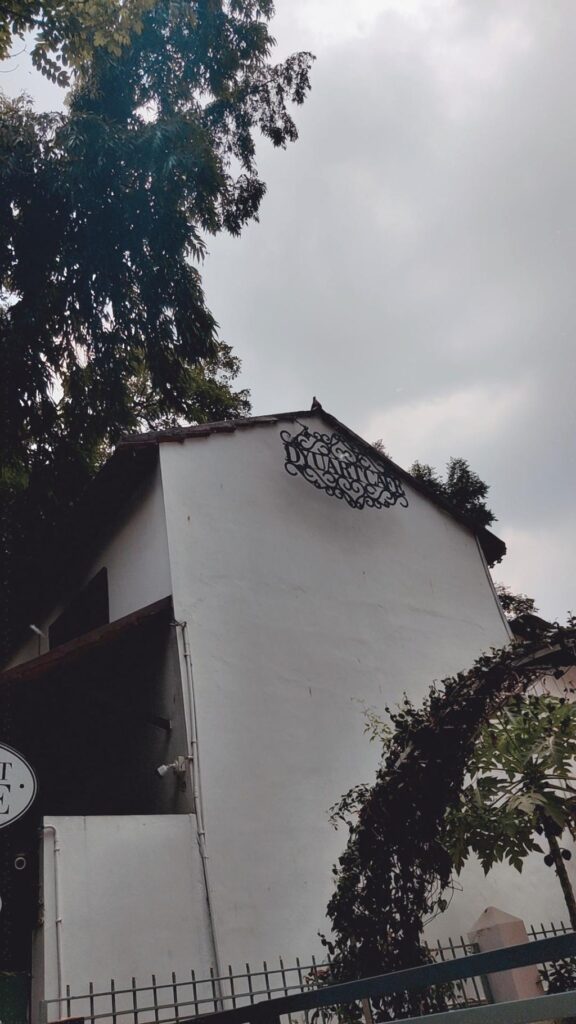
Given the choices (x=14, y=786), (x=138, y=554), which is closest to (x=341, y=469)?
(x=138, y=554)

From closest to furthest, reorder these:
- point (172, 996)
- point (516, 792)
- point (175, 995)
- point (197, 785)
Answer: point (175, 995) → point (172, 996) → point (516, 792) → point (197, 785)

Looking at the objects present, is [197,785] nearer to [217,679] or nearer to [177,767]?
[177,767]

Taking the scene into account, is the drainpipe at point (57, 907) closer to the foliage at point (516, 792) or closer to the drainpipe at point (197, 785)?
the drainpipe at point (197, 785)

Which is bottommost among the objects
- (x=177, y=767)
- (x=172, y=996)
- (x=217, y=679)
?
(x=172, y=996)

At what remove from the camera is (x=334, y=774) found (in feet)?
24.1

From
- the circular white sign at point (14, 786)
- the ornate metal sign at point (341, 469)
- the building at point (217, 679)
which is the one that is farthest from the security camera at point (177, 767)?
the ornate metal sign at point (341, 469)

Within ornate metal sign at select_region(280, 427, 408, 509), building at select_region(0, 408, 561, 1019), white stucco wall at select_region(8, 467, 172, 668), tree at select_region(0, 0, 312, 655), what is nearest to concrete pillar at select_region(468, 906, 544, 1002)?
building at select_region(0, 408, 561, 1019)

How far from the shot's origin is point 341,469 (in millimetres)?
9898

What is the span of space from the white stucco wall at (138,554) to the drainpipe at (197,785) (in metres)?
0.79

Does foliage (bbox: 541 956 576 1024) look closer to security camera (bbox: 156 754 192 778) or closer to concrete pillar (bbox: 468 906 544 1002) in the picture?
concrete pillar (bbox: 468 906 544 1002)

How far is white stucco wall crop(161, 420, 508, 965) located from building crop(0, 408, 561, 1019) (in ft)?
0.08

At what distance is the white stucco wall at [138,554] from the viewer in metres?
7.69

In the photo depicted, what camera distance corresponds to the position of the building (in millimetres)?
5348

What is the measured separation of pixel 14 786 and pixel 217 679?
10.0ft
